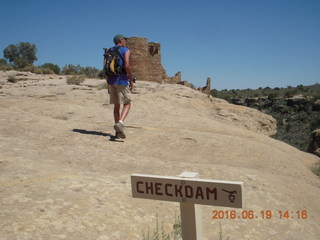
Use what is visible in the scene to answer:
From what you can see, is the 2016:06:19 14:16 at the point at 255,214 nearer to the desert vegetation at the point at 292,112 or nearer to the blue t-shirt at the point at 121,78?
the blue t-shirt at the point at 121,78

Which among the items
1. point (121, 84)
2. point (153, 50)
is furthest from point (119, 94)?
point (153, 50)

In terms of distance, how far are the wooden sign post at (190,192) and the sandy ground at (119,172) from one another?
68 centimetres

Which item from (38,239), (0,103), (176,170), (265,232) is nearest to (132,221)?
(38,239)

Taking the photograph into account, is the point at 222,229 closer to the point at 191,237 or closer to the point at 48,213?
the point at 191,237

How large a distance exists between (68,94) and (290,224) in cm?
809

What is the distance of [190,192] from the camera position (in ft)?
6.46

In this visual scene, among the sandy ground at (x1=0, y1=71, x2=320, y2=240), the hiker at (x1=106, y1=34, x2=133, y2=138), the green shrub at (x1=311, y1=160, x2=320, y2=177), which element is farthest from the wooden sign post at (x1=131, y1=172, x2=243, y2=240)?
the green shrub at (x1=311, y1=160, x2=320, y2=177)

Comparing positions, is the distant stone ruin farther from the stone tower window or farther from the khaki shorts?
the khaki shorts

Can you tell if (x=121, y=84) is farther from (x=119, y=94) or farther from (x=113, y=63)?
(x=113, y=63)

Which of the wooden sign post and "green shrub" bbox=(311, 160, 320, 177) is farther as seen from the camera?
"green shrub" bbox=(311, 160, 320, 177)

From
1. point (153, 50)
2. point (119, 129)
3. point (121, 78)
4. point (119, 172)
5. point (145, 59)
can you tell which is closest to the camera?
point (119, 172)

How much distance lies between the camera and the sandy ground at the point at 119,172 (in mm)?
2656

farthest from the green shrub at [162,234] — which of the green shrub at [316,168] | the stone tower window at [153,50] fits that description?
the stone tower window at [153,50]

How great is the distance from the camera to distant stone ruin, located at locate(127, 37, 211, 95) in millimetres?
18859
